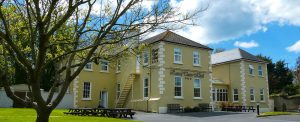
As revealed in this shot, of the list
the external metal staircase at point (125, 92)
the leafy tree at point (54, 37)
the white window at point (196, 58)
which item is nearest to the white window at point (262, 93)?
the white window at point (196, 58)

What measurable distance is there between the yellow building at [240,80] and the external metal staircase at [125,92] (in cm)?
977

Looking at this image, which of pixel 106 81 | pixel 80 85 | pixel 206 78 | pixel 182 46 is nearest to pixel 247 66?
pixel 206 78

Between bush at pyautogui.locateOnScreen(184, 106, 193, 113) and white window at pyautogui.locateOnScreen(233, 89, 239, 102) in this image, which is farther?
white window at pyautogui.locateOnScreen(233, 89, 239, 102)

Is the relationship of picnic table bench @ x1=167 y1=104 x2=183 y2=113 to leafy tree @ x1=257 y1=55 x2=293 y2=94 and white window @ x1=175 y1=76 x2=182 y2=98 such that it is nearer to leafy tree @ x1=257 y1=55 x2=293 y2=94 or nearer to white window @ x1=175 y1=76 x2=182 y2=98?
white window @ x1=175 y1=76 x2=182 y2=98

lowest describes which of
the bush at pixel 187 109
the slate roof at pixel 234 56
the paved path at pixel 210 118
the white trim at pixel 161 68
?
the paved path at pixel 210 118

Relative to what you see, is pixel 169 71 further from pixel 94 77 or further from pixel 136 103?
pixel 94 77

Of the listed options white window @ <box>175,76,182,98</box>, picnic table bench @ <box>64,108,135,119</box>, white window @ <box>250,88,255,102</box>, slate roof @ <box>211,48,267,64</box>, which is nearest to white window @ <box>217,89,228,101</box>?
white window @ <box>250,88,255,102</box>

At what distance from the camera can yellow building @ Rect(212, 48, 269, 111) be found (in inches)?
1522

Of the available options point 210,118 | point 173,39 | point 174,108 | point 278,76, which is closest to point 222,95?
point 173,39

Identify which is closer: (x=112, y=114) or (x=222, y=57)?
(x=112, y=114)

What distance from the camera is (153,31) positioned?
32.1 ft

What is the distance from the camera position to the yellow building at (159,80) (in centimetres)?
3078

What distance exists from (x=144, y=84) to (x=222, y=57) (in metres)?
14.5

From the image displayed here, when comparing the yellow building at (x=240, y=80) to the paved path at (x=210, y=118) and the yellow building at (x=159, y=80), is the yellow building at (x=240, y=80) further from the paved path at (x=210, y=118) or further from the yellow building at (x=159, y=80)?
the paved path at (x=210, y=118)
